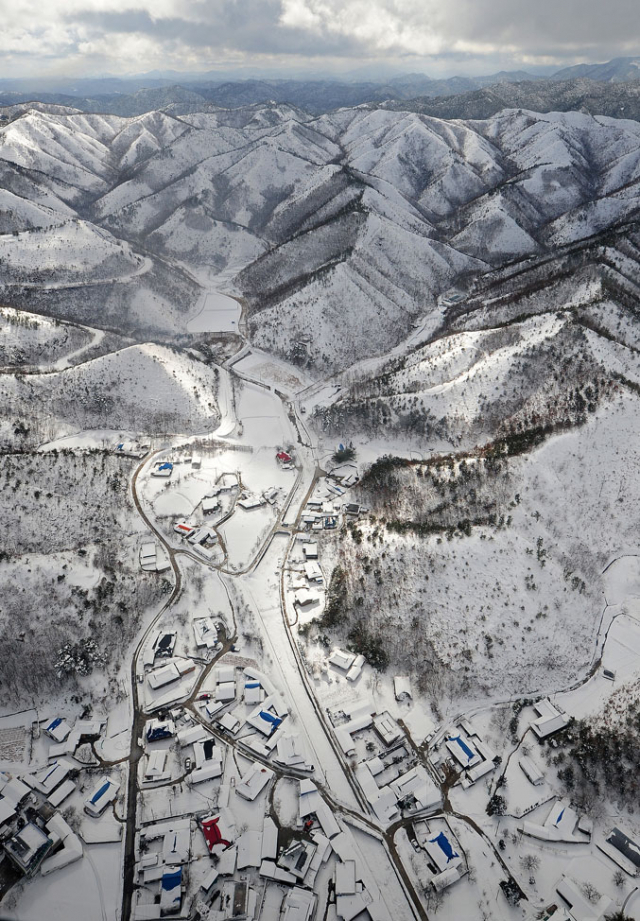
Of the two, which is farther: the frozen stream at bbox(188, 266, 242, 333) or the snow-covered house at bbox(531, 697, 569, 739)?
the frozen stream at bbox(188, 266, 242, 333)

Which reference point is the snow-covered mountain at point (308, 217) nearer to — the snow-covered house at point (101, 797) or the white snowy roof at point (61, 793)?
the snow-covered house at point (101, 797)

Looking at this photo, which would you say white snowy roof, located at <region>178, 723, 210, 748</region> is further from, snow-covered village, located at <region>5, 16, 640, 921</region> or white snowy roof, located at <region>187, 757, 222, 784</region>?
white snowy roof, located at <region>187, 757, 222, 784</region>

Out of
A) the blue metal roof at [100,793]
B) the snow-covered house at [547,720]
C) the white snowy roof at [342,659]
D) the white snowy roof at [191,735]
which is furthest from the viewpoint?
the white snowy roof at [342,659]

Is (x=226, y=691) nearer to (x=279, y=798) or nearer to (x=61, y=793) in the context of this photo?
(x=279, y=798)

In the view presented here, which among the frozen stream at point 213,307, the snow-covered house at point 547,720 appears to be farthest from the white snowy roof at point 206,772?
the frozen stream at point 213,307

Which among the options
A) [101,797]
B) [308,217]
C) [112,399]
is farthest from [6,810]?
[308,217]

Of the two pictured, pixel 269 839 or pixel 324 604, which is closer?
pixel 269 839

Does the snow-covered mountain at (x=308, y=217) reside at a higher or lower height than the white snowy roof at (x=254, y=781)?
higher

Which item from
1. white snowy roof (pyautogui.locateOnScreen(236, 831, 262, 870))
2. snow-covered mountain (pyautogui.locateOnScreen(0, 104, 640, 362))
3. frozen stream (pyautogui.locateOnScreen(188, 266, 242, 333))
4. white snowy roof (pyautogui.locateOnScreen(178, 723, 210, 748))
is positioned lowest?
white snowy roof (pyautogui.locateOnScreen(236, 831, 262, 870))

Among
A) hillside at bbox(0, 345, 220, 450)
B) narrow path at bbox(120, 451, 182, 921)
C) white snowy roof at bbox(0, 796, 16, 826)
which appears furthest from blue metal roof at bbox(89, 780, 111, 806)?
hillside at bbox(0, 345, 220, 450)

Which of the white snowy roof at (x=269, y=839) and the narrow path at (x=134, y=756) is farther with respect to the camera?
the white snowy roof at (x=269, y=839)
